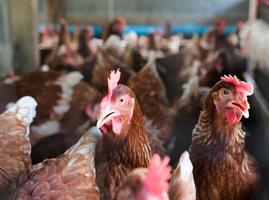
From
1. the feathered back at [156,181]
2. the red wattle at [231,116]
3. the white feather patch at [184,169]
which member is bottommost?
the white feather patch at [184,169]

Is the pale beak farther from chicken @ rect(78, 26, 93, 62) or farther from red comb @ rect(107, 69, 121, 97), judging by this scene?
chicken @ rect(78, 26, 93, 62)

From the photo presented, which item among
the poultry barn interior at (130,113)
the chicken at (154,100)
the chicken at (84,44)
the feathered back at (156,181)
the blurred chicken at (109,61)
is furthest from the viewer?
the chicken at (84,44)

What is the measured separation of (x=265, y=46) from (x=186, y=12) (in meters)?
2.46

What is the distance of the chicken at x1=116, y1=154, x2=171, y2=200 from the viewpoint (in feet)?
2.76

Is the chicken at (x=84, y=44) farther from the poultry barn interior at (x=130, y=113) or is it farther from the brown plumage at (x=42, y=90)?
the brown plumage at (x=42, y=90)

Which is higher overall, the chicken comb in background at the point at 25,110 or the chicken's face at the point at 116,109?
the chicken's face at the point at 116,109

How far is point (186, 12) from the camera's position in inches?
193

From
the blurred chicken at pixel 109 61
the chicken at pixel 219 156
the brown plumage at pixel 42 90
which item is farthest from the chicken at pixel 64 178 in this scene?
the brown plumage at pixel 42 90

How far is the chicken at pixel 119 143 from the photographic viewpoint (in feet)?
4.07

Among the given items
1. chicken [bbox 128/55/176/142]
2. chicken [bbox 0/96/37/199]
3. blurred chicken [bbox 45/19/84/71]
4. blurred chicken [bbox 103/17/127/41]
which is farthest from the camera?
blurred chicken [bbox 103/17/127/41]

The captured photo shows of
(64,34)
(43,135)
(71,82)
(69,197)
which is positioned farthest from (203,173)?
(64,34)

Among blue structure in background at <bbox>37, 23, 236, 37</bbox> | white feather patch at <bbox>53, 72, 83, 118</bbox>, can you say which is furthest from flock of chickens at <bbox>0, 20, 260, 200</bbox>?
blue structure in background at <bbox>37, 23, 236, 37</bbox>

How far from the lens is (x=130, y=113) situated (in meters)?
1.27

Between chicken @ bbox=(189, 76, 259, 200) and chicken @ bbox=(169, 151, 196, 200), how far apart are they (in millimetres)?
196
